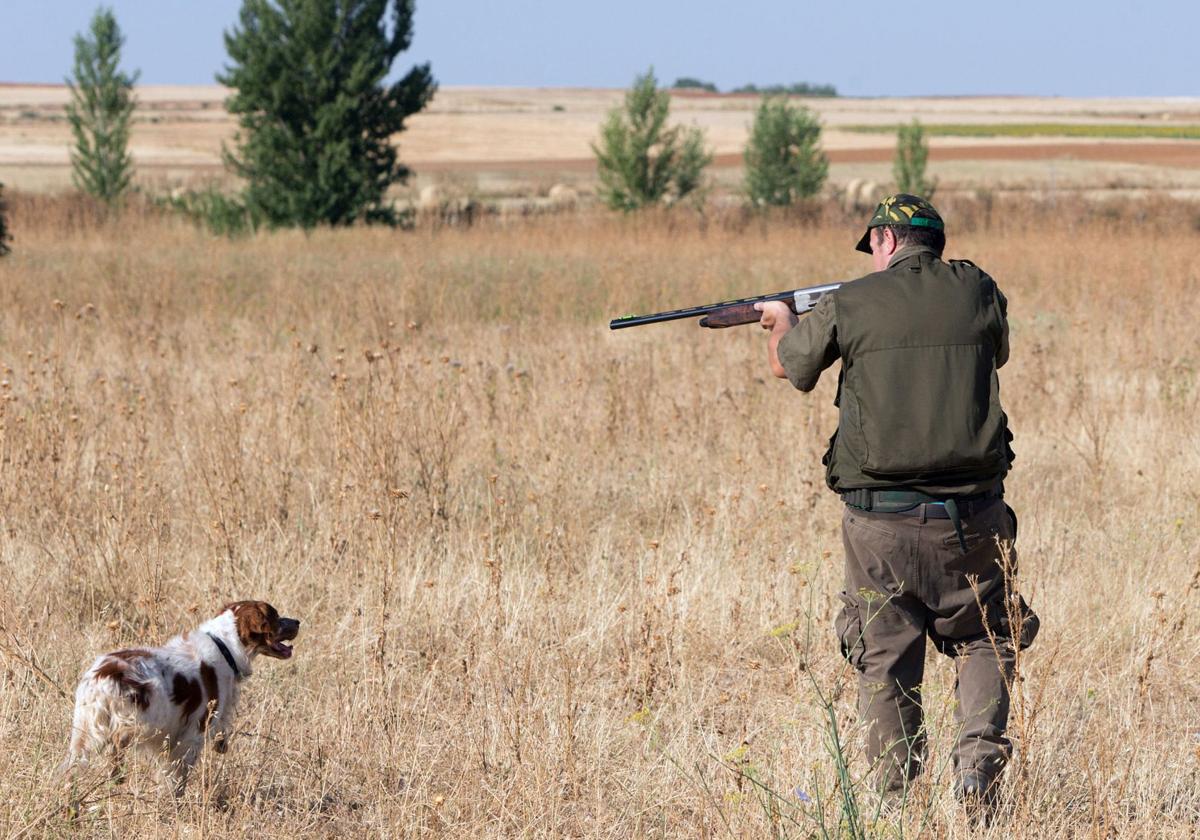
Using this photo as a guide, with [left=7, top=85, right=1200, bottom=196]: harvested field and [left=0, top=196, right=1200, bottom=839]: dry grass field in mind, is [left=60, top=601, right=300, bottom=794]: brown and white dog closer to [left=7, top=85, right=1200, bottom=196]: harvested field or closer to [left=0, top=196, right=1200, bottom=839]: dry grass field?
[left=0, top=196, right=1200, bottom=839]: dry grass field

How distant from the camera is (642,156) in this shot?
25969 mm

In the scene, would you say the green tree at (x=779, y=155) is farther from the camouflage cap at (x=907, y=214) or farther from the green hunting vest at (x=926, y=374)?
the green hunting vest at (x=926, y=374)

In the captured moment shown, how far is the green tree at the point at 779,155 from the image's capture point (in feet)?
87.4

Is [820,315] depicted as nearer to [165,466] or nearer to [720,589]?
[720,589]

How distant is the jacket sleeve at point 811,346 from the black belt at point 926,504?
14.8 inches

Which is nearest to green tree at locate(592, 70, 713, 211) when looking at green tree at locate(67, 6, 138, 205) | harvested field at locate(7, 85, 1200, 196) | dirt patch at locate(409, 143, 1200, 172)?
harvested field at locate(7, 85, 1200, 196)

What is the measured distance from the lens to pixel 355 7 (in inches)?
933

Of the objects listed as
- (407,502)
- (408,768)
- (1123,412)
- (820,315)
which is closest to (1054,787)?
(820,315)

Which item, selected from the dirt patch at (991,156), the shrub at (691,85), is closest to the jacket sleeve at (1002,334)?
the dirt patch at (991,156)

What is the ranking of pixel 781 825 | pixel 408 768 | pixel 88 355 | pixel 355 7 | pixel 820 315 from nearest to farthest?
pixel 781 825
pixel 820 315
pixel 408 768
pixel 88 355
pixel 355 7

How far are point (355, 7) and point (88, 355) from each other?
16618mm

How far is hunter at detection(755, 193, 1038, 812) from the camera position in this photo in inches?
126

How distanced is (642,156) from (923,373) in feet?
77.0

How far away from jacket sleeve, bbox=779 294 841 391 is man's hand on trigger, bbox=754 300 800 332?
0.79 ft
